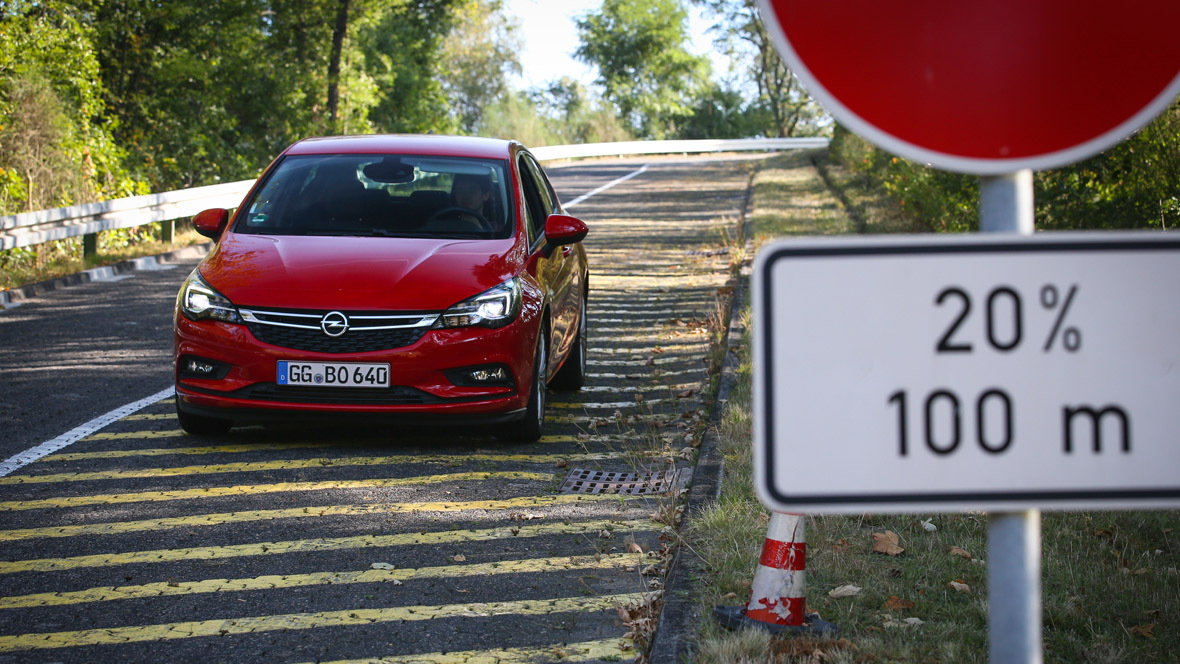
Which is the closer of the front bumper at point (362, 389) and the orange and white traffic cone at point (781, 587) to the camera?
the orange and white traffic cone at point (781, 587)

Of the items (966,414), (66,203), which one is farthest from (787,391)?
(66,203)

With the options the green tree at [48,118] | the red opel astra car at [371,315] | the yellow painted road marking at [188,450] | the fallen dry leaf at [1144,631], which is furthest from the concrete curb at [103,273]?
the fallen dry leaf at [1144,631]

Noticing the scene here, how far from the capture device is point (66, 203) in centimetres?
1803

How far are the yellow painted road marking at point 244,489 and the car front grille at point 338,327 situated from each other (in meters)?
0.77

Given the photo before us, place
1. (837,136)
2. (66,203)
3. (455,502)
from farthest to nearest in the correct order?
(837,136) → (66,203) → (455,502)

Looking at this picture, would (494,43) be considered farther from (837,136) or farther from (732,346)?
(732,346)

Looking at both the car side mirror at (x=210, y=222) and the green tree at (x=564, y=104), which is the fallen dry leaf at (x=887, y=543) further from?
the green tree at (x=564, y=104)

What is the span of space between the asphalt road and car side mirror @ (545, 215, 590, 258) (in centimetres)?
115

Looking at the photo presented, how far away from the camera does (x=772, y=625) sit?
412cm

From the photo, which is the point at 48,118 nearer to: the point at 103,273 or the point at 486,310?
the point at 103,273

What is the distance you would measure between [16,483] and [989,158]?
18.8ft

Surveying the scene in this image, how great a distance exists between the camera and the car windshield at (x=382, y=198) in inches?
301

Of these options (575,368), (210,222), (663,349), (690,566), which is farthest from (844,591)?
(663,349)

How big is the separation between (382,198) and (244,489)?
7.95 feet
